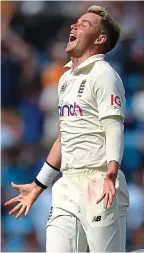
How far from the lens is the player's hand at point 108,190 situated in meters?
2.71

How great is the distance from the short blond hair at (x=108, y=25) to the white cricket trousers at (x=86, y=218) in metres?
0.69

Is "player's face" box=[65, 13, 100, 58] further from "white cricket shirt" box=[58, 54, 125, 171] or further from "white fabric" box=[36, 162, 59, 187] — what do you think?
"white fabric" box=[36, 162, 59, 187]

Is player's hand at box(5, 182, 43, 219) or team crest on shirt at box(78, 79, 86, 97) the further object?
player's hand at box(5, 182, 43, 219)

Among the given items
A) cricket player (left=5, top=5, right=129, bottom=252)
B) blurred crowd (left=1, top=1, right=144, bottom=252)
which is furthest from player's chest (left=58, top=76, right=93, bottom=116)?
blurred crowd (left=1, top=1, right=144, bottom=252)

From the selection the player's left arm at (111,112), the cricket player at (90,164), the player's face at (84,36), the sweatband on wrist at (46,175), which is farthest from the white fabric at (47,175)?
the player's face at (84,36)

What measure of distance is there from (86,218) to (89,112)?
487 millimetres

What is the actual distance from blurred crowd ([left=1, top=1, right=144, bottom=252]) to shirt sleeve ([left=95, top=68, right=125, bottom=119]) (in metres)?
3.01

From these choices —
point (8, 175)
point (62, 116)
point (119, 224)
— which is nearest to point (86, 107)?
point (62, 116)

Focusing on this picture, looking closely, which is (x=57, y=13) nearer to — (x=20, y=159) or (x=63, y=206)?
(x=20, y=159)

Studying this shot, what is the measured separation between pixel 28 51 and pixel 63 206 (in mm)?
3712

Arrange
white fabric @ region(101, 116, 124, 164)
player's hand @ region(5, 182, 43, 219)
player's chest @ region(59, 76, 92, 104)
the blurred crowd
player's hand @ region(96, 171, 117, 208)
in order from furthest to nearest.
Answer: the blurred crowd
player's hand @ region(5, 182, 43, 219)
player's chest @ region(59, 76, 92, 104)
white fabric @ region(101, 116, 124, 164)
player's hand @ region(96, 171, 117, 208)

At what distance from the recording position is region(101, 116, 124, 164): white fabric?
283cm

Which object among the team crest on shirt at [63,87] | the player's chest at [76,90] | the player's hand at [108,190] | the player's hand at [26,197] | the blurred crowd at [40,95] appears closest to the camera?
the player's hand at [108,190]

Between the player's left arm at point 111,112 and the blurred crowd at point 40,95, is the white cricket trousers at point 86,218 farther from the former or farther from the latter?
the blurred crowd at point 40,95
